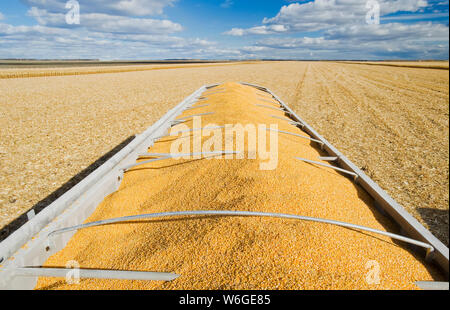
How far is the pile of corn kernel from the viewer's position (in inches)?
56.2

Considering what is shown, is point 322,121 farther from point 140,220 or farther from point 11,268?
point 11,268

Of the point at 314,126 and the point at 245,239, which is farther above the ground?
the point at 314,126

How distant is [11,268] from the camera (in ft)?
4.62

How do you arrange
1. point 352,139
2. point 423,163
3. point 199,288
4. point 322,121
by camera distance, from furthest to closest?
point 322,121, point 352,139, point 423,163, point 199,288

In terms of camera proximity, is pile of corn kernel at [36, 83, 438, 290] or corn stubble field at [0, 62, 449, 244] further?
corn stubble field at [0, 62, 449, 244]

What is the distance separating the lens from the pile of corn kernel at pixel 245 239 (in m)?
1.43

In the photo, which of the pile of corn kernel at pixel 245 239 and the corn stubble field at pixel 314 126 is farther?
the corn stubble field at pixel 314 126

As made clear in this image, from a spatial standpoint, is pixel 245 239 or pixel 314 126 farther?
pixel 314 126

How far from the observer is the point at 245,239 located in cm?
162

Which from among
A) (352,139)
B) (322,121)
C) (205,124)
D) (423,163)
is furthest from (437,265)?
(322,121)

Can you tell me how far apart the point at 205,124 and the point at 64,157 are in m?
2.98

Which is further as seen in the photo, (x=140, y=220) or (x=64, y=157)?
(x=64, y=157)
